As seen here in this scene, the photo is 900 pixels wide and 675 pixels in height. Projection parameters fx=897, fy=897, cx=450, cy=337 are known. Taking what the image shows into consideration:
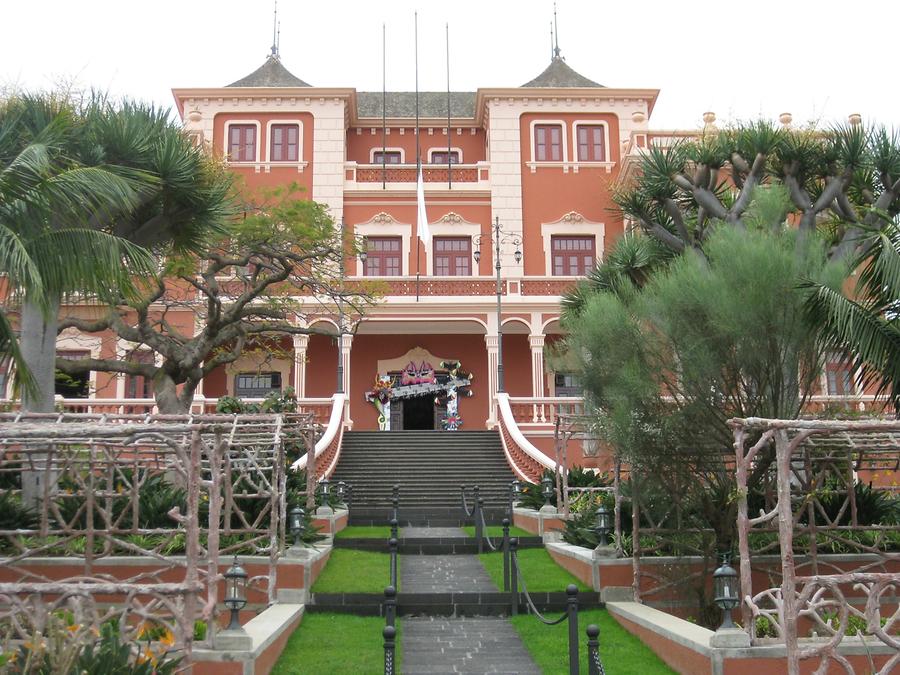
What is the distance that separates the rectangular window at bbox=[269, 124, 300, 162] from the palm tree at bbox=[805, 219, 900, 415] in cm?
2304

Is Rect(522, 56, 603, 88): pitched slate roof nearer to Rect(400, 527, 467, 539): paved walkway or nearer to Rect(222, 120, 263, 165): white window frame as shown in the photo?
Rect(222, 120, 263, 165): white window frame

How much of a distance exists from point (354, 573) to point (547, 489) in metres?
5.24

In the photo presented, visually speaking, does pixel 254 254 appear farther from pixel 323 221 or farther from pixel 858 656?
pixel 858 656

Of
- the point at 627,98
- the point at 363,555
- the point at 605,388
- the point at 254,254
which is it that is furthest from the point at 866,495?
the point at 627,98

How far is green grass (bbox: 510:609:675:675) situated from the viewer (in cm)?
836

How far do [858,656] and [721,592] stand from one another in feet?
3.91

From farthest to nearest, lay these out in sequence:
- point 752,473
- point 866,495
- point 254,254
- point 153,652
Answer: point 254,254 → point 866,495 → point 752,473 → point 153,652

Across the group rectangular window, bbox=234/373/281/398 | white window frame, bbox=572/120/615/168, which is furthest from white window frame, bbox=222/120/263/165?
white window frame, bbox=572/120/615/168

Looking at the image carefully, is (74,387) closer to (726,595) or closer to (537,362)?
(537,362)

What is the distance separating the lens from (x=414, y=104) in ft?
115

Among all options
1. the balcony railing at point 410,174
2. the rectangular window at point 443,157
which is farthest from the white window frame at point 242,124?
the rectangular window at point 443,157

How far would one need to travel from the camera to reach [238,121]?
101ft

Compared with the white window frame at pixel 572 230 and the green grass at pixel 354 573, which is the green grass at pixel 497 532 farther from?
the white window frame at pixel 572 230

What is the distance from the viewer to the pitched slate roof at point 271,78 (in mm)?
32094
